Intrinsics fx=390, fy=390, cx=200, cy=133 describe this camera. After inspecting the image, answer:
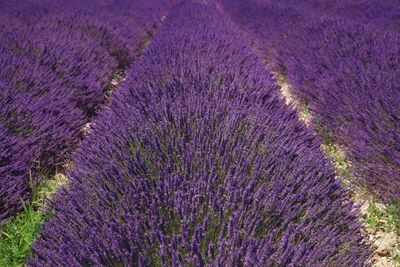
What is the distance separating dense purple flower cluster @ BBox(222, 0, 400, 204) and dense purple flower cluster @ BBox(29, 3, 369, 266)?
21.9 inches

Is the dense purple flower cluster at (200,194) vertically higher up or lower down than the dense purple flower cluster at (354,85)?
lower down

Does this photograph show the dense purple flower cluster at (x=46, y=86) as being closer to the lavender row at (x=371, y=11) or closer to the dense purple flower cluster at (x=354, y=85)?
the dense purple flower cluster at (x=354, y=85)

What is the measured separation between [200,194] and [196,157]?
0.32 metres

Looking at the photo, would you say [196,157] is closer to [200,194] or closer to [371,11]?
[200,194]

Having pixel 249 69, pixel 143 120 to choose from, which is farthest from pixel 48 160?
pixel 249 69

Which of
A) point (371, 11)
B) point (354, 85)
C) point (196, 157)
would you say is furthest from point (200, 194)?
point (371, 11)

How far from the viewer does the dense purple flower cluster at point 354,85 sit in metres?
2.66

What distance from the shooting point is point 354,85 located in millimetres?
3557

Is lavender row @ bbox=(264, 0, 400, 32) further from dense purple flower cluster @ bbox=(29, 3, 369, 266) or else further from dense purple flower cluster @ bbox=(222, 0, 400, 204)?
dense purple flower cluster @ bbox=(29, 3, 369, 266)

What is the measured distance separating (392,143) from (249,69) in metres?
1.49

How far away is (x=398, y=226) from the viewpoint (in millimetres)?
2271

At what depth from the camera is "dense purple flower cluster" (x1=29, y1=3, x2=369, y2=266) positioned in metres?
1.42

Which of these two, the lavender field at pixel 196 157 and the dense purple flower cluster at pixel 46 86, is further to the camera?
the dense purple flower cluster at pixel 46 86

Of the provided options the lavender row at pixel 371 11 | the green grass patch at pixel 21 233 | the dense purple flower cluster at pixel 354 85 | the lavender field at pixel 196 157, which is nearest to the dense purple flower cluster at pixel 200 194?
the lavender field at pixel 196 157
